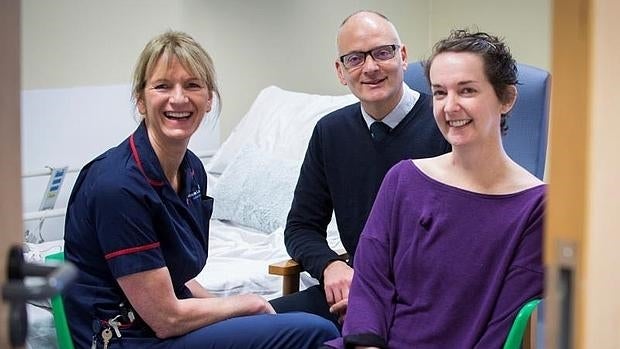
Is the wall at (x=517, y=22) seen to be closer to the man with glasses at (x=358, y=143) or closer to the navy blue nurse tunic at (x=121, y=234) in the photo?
the man with glasses at (x=358, y=143)

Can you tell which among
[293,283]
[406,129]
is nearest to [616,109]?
[406,129]

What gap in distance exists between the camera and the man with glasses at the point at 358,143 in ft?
8.09

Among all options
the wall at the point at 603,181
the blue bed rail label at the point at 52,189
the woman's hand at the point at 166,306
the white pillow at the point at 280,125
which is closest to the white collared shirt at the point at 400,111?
the woman's hand at the point at 166,306

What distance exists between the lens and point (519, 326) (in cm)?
186

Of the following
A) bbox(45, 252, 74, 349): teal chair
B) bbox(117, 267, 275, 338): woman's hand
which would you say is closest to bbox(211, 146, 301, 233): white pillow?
bbox(117, 267, 275, 338): woman's hand

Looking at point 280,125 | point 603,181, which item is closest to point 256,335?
point 603,181

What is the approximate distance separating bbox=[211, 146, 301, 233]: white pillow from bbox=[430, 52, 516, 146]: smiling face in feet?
4.51

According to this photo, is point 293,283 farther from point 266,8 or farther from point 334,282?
point 266,8

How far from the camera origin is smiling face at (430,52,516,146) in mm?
2028

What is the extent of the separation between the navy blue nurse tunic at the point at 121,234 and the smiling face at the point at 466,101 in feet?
2.07

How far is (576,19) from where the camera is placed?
0.94 metres

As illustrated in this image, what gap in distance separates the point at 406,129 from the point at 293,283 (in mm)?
527

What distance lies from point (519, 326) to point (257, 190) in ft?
5.68

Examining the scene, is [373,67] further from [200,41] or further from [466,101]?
[200,41]
